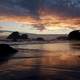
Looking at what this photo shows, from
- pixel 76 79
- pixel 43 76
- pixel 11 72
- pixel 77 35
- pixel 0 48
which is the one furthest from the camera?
pixel 77 35

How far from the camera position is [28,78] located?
45.2 ft

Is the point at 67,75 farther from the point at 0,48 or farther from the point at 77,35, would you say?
the point at 77,35

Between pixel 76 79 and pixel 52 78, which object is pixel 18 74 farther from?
pixel 76 79

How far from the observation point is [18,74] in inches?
590

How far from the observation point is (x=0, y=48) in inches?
1173

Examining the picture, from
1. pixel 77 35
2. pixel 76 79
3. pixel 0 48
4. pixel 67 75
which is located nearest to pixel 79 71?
pixel 67 75

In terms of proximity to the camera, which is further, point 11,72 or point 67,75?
point 11,72

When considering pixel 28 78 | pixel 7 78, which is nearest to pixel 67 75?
pixel 28 78

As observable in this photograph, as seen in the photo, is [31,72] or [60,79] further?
[31,72]

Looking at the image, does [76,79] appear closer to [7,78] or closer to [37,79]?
[37,79]

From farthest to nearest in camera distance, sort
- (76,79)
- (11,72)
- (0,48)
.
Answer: (0,48)
(11,72)
(76,79)

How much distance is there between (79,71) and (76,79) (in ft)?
8.69

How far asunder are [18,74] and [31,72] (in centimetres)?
99

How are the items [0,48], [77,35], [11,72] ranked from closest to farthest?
1. [11,72]
2. [0,48]
3. [77,35]
